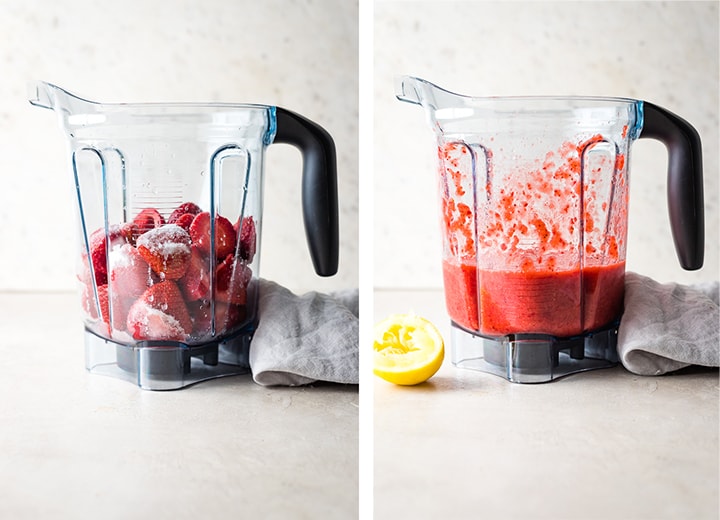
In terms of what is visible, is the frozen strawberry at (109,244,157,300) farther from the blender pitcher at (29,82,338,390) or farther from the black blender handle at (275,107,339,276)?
the black blender handle at (275,107,339,276)

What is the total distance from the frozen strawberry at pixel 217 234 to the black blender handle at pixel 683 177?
0.34m

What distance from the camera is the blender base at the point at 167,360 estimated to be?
0.61m

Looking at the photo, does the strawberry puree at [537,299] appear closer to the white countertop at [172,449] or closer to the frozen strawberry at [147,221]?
the white countertop at [172,449]

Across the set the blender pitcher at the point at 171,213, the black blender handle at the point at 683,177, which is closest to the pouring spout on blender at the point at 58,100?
the blender pitcher at the point at 171,213

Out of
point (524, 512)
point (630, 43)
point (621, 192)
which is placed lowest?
point (524, 512)

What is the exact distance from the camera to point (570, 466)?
483 mm

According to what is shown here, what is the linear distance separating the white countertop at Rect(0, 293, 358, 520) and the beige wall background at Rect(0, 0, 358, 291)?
15.4 inches

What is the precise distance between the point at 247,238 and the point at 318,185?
71mm

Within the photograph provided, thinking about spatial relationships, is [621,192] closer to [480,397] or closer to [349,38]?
[480,397]

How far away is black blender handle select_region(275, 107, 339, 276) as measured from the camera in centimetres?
64

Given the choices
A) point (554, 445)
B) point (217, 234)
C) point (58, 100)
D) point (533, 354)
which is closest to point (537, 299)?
point (533, 354)

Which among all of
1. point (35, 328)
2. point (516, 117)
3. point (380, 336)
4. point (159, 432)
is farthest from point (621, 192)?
point (35, 328)

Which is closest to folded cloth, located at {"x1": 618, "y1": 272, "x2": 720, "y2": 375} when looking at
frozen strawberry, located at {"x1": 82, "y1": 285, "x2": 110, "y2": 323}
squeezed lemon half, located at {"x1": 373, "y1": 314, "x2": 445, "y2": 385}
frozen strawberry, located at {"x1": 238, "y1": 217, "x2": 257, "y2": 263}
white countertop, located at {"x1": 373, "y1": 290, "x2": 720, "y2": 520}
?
white countertop, located at {"x1": 373, "y1": 290, "x2": 720, "y2": 520}

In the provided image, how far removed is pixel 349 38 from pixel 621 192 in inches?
18.9
